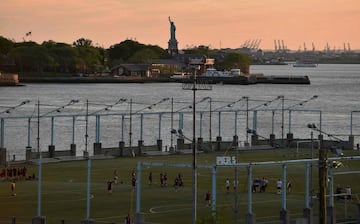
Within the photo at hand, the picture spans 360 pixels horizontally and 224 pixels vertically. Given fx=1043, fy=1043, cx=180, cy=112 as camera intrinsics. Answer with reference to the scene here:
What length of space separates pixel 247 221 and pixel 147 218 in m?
4.95

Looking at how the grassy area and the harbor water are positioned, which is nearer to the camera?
the grassy area

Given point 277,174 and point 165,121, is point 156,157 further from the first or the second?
point 165,121

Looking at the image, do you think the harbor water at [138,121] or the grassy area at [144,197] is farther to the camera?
the harbor water at [138,121]

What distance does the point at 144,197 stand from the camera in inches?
1695

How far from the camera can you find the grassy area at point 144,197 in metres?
38.3

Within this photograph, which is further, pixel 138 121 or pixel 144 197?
pixel 138 121

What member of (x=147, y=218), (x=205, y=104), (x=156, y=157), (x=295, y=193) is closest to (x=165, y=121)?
(x=205, y=104)

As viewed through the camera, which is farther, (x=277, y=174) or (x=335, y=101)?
(x=335, y=101)

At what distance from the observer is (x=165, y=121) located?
11194cm

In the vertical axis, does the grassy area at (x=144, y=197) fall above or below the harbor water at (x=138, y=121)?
below

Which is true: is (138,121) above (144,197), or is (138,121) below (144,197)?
above

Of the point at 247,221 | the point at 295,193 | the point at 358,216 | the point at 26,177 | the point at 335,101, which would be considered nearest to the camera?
the point at 247,221

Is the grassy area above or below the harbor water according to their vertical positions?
below

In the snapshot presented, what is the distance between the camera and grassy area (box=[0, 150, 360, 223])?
38344mm
